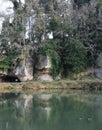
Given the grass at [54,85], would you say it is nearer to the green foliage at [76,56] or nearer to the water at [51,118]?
the green foliage at [76,56]

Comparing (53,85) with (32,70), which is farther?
(32,70)

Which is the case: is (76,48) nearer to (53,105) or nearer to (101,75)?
(101,75)

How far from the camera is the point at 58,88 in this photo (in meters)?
34.7

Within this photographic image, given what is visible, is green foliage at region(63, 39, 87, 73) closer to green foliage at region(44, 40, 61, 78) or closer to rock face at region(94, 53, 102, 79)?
green foliage at region(44, 40, 61, 78)

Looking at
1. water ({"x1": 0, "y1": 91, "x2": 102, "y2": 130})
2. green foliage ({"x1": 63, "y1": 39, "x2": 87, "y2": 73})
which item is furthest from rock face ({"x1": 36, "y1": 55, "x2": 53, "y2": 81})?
water ({"x1": 0, "y1": 91, "x2": 102, "y2": 130})

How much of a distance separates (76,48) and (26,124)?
78.0ft

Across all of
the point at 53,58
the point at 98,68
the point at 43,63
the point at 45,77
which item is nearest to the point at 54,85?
the point at 45,77

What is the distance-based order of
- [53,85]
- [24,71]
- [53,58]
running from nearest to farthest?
[53,85]
[24,71]
[53,58]

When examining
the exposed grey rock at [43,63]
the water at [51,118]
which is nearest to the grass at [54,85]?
the exposed grey rock at [43,63]

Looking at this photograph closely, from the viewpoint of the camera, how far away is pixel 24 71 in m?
37.7

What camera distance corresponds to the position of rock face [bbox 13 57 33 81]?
37.6 metres

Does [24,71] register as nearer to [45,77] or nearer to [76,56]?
[45,77]

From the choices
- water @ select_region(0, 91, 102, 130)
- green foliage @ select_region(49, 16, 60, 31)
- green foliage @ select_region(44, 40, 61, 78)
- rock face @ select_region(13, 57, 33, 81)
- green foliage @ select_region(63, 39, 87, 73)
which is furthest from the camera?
green foliage @ select_region(49, 16, 60, 31)

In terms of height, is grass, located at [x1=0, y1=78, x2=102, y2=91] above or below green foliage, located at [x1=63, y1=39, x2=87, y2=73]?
below
